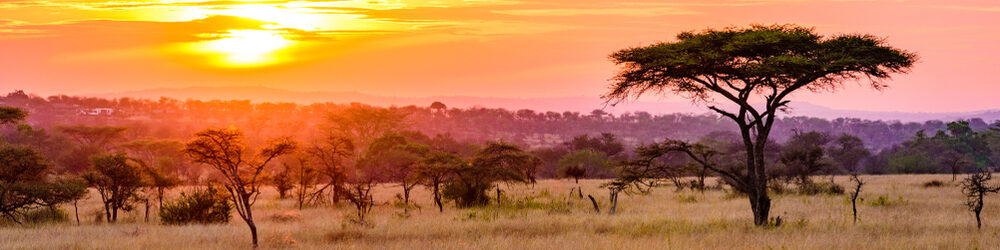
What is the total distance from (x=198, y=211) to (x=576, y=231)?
11.7 metres

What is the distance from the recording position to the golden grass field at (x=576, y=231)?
53.3 feet

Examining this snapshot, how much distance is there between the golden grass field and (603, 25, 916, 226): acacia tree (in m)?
2.25

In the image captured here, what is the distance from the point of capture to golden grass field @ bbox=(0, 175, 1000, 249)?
16234 mm

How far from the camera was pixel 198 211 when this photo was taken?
22703mm

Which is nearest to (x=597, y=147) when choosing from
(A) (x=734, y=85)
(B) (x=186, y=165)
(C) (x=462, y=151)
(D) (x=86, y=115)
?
(C) (x=462, y=151)

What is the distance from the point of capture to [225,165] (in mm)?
17391

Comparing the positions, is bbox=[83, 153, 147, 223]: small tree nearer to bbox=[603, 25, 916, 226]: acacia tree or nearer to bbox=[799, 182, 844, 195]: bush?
bbox=[603, 25, 916, 226]: acacia tree

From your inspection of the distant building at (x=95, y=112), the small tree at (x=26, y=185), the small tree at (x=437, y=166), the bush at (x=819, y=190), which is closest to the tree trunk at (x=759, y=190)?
the small tree at (x=437, y=166)

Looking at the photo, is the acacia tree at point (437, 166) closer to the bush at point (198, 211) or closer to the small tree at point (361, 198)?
the small tree at point (361, 198)

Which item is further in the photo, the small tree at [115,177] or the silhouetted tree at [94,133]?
the silhouetted tree at [94,133]

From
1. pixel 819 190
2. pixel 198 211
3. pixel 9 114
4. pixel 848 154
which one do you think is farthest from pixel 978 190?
pixel 848 154

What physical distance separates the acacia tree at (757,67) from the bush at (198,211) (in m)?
12.9

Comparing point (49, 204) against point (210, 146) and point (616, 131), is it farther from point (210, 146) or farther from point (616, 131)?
point (616, 131)

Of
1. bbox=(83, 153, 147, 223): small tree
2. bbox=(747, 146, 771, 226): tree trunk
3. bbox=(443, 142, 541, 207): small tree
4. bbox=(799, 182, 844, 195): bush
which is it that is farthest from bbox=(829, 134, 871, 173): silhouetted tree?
bbox=(83, 153, 147, 223): small tree
